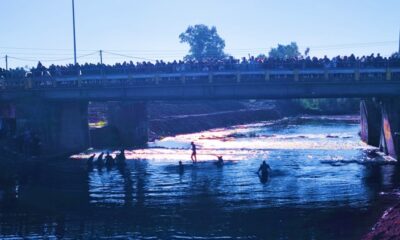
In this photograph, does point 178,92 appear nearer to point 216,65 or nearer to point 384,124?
point 216,65

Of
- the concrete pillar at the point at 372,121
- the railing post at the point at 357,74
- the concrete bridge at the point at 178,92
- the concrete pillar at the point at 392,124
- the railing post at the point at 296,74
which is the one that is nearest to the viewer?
the railing post at the point at 357,74

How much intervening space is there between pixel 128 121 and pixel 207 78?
24705 millimetres

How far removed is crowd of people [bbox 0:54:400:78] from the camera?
44016mm

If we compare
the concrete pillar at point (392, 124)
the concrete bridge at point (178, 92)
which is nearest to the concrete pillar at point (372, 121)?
the concrete bridge at point (178, 92)

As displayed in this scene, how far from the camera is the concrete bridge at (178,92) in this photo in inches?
1761

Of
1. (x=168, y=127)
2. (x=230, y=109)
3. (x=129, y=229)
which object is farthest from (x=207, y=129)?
(x=129, y=229)

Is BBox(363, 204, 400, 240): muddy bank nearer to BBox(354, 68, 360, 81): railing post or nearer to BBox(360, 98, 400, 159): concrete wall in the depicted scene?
BBox(354, 68, 360, 81): railing post

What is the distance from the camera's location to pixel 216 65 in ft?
158

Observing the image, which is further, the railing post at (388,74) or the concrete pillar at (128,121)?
the concrete pillar at (128,121)

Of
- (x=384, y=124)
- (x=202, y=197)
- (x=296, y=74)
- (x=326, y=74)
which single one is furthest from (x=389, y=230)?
(x=384, y=124)

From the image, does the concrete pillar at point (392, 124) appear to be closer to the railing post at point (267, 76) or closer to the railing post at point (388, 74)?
the railing post at point (388, 74)

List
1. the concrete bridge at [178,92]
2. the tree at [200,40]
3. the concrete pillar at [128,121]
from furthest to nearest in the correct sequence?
the tree at [200,40], the concrete pillar at [128,121], the concrete bridge at [178,92]

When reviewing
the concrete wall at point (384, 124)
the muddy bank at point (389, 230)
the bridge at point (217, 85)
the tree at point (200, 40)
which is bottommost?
the muddy bank at point (389, 230)

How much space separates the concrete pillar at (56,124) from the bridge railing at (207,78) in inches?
103
